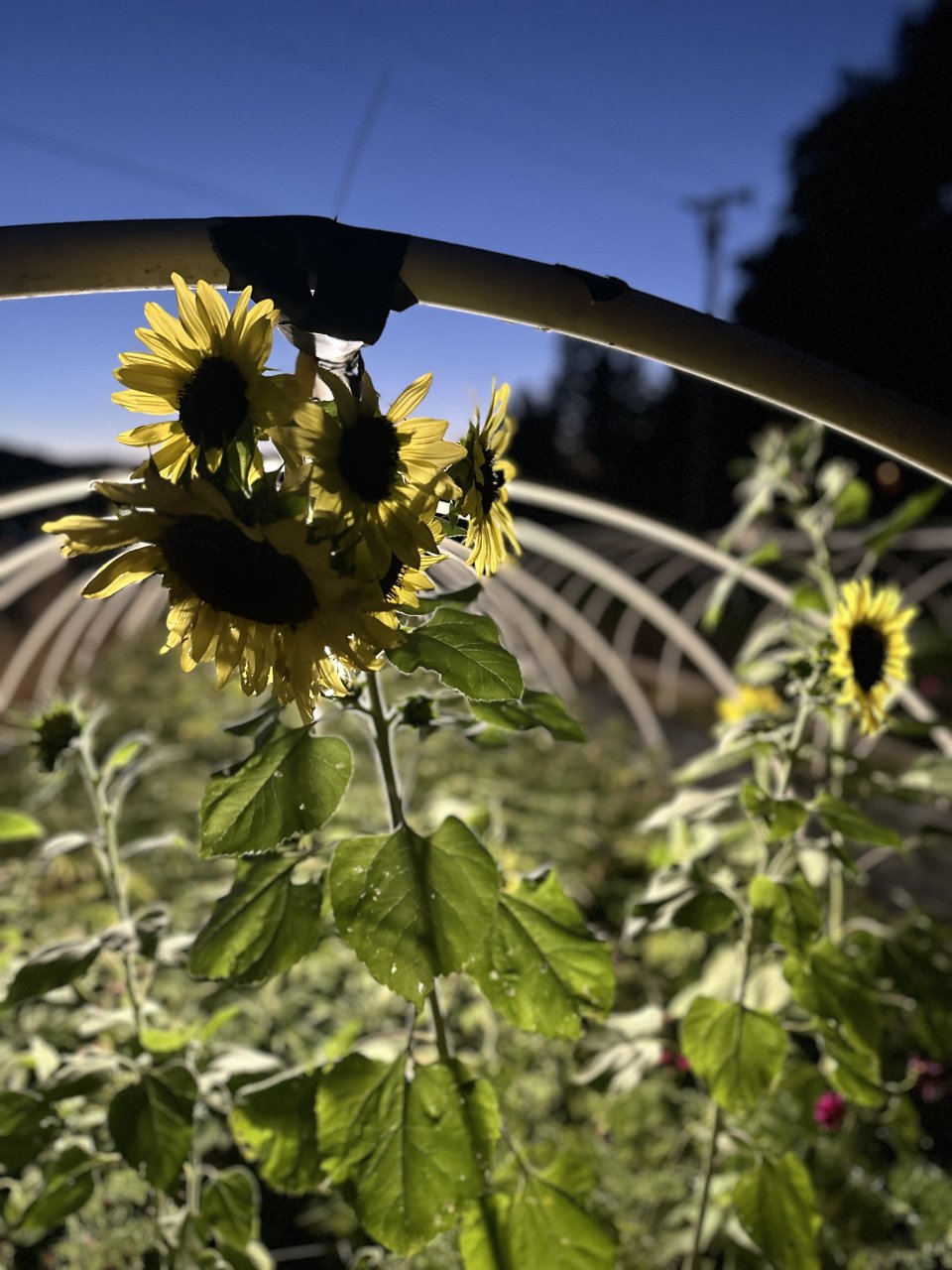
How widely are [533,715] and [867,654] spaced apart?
427 mm

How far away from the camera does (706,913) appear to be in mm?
979

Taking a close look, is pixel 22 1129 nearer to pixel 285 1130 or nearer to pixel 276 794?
pixel 285 1130

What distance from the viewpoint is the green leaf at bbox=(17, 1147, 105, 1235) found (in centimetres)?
89

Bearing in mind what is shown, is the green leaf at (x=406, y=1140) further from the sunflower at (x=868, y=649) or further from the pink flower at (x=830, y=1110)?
the pink flower at (x=830, y=1110)

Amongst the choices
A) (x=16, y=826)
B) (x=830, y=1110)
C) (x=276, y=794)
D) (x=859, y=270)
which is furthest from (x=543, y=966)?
(x=859, y=270)

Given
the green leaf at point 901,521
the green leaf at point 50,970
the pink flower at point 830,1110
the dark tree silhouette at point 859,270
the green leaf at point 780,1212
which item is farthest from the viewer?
the dark tree silhouette at point 859,270

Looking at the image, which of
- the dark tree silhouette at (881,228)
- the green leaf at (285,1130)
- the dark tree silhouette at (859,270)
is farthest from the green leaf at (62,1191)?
the dark tree silhouette at (881,228)

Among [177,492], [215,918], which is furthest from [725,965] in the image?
[177,492]

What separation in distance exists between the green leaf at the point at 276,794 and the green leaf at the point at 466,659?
0.12 metres

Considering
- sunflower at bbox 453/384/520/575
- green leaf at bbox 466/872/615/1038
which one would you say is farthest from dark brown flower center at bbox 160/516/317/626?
green leaf at bbox 466/872/615/1038

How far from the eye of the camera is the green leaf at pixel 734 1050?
89 cm

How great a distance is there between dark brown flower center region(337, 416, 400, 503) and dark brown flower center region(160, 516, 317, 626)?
0.21 ft

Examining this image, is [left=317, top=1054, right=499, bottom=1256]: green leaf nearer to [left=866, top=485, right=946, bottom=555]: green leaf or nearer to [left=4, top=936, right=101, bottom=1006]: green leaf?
[left=4, top=936, right=101, bottom=1006]: green leaf

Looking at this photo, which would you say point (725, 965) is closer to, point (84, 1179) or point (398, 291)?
point (84, 1179)
